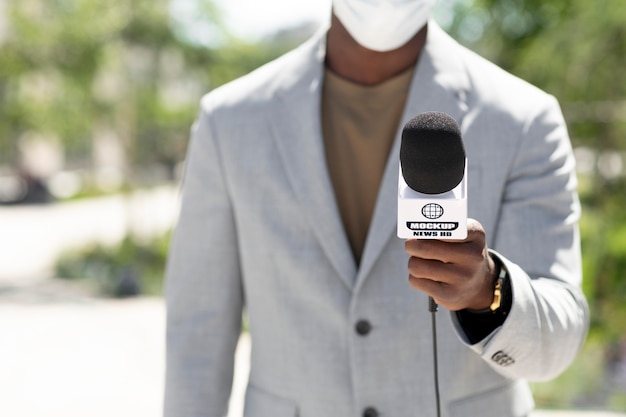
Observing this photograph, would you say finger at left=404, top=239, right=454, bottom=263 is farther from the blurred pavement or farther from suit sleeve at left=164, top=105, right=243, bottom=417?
the blurred pavement

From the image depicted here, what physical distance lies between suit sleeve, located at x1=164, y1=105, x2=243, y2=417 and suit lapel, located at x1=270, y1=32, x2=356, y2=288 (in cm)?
15

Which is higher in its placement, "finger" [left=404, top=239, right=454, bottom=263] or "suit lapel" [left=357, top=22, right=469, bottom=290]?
"suit lapel" [left=357, top=22, right=469, bottom=290]

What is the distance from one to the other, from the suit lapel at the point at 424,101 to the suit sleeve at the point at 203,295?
308mm

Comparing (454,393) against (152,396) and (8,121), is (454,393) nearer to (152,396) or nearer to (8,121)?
(152,396)

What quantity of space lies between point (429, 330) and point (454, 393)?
0.39 feet

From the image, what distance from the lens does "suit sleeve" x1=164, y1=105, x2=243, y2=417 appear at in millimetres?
1662

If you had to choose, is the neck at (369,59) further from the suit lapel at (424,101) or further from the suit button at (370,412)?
the suit button at (370,412)

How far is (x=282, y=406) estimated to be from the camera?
1.59 meters

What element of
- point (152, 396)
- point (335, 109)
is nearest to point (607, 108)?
point (152, 396)

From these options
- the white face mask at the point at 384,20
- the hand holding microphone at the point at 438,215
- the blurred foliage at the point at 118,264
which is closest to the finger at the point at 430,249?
the hand holding microphone at the point at 438,215

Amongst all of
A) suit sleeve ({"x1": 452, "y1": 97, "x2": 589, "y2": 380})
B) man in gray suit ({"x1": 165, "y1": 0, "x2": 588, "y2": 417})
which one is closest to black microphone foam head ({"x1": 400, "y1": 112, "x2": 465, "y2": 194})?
suit sleeve ({"x1": 452, "y1": 97, "x2": 589, "y2": 380})

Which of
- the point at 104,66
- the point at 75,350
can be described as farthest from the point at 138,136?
the point at 75,350

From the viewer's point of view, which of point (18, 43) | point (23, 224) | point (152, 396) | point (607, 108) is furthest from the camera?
point (23, 224)

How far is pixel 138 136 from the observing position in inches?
575
